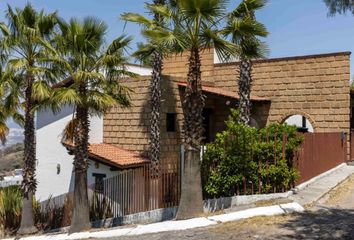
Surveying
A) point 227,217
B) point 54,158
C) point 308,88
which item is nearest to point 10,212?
point 54,158

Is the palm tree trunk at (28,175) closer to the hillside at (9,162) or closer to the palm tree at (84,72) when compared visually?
the palm tree at (84,72)

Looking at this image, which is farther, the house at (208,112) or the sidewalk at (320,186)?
the house at (208,112)

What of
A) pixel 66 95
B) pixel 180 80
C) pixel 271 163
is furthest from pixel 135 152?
pixel 271 163

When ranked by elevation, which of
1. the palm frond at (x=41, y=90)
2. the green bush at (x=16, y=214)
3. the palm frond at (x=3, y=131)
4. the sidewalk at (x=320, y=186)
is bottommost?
the green bush at (x=16, y=214)

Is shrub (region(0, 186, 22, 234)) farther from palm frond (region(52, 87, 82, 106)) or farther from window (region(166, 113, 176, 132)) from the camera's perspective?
A: window (region(166, 113, 176, 132))

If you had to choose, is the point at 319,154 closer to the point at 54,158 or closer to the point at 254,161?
the point at 254,161

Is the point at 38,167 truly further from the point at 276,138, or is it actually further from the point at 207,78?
the point at 276,138

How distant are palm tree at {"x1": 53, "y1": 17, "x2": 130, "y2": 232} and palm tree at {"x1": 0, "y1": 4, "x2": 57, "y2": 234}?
2418 mm

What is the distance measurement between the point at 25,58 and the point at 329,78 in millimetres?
14708

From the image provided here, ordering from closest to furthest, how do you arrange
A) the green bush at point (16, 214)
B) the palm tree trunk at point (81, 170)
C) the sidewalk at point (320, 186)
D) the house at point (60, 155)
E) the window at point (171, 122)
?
the sidewalk at point (320, 186) < the palm tree trunk at point (81, 170) < the green bush at point (16, 214) < the house at point (60, 155) < the window at point (171, 122)

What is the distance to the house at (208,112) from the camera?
21078 millimetres

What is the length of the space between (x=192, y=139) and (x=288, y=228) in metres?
3.52

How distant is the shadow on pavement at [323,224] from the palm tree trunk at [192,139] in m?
2.79

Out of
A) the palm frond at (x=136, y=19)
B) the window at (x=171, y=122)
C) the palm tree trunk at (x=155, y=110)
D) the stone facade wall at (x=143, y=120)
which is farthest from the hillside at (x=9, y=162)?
the palm frond at (x=136, y=19)
